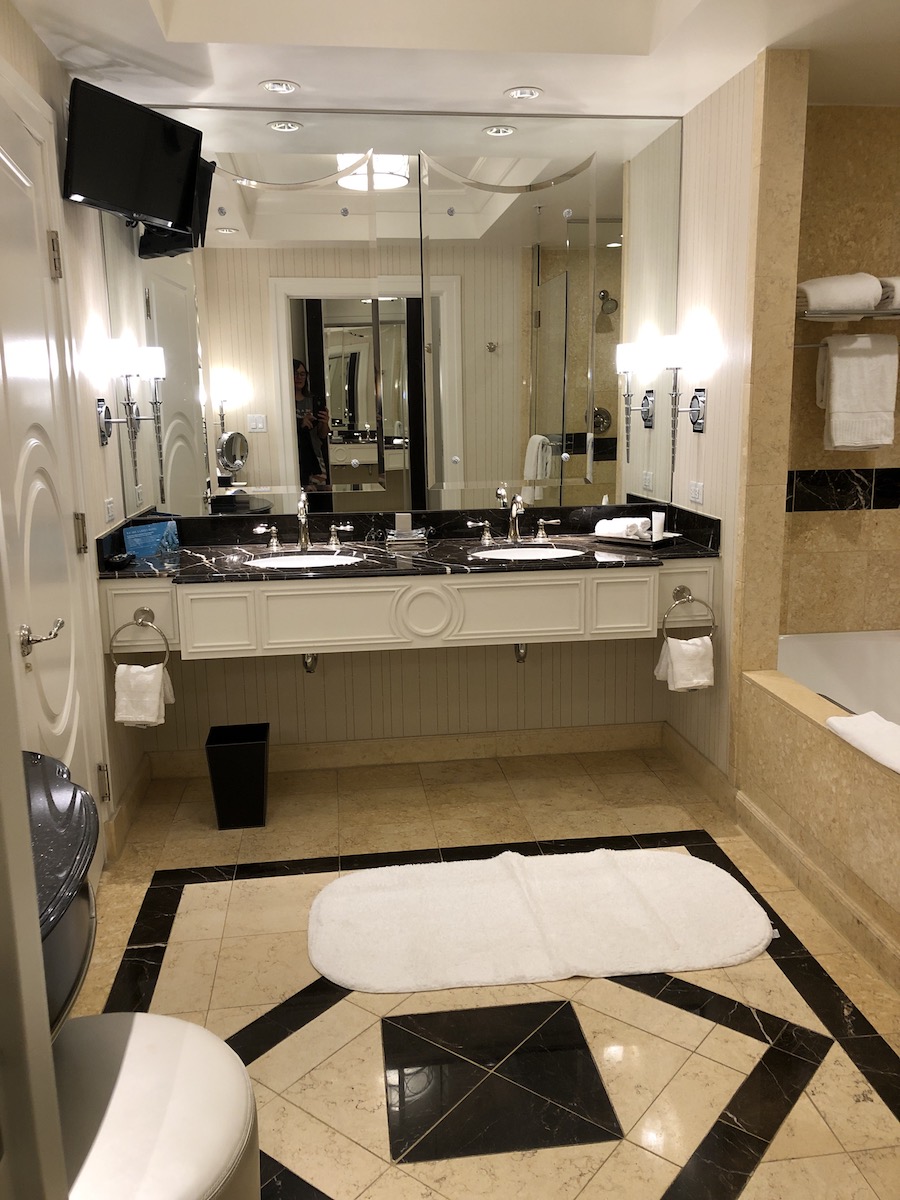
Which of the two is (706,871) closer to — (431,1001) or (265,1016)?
(431,1001)

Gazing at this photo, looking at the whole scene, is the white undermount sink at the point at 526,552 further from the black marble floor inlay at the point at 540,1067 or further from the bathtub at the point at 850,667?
the black marble floor inlay at the point at 540,1067

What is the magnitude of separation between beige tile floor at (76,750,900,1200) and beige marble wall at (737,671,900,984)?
0.07m

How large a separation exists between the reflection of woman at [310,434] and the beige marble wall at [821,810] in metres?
1.72

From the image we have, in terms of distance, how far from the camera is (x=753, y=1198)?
1.79m

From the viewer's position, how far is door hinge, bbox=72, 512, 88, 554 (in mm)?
2895

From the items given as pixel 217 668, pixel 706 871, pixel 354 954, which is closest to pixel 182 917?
pixel 354 954

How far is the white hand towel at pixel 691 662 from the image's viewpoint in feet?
10.8

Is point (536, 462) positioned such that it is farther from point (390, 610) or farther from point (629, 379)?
point (390, 610)

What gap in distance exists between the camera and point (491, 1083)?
2107mm

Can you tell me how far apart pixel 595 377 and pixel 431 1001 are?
2410mm

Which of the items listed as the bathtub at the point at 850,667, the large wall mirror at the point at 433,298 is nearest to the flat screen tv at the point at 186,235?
the large wall mirror at the point at 433,298

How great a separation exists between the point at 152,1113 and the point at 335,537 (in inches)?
104

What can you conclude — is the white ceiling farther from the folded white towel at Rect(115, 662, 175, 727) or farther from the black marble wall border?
the folded white towel at Rect(115, 662, 175, 727)

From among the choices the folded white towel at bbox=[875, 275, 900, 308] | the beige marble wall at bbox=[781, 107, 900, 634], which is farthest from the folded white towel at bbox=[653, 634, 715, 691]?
the folded white towel at bbox=[875, 275, 900, 308]
